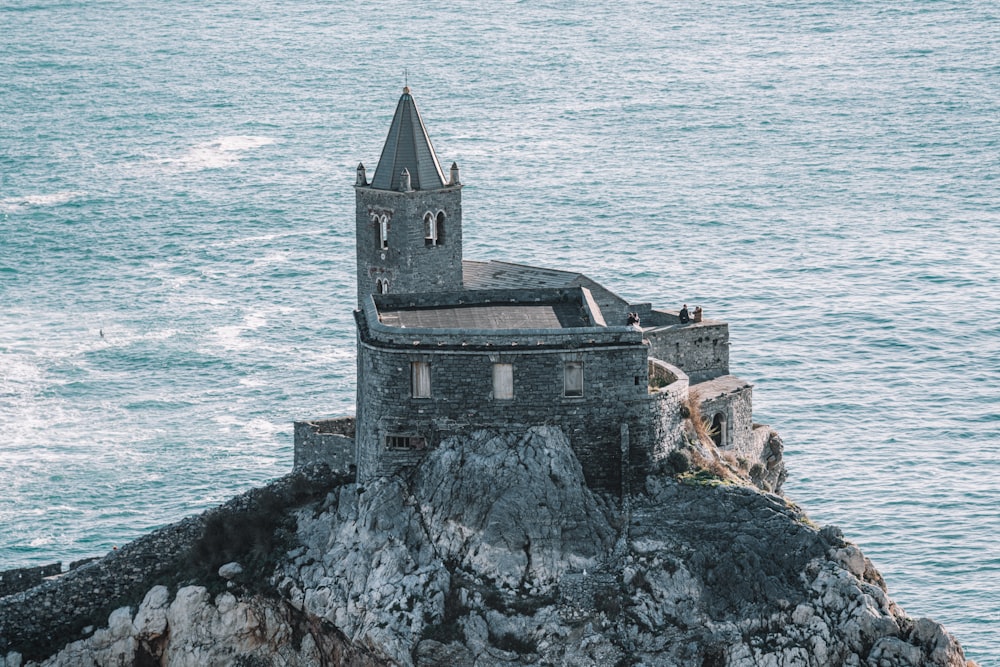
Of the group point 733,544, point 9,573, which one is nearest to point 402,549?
point 733,544

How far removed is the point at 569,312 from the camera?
95.2 meters

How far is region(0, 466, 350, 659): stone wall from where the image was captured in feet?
309

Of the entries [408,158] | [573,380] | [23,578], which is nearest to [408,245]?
[408,158]

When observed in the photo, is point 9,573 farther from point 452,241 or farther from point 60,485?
point 60,485

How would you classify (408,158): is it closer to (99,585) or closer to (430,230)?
(430,230)

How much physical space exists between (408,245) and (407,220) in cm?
114

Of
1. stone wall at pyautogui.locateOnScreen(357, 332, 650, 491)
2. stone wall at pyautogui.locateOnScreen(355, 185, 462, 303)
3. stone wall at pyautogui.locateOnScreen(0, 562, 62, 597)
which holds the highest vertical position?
stone wall at pyautogui.locateOnScreen(355, 185, 462, 303)

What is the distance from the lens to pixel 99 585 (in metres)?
94.7

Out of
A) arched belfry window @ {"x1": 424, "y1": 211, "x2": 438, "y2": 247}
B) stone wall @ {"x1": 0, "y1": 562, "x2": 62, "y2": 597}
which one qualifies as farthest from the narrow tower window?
stone wall @ {"x1": 0, "y1": 562, "x2": 62, "y2": 597}

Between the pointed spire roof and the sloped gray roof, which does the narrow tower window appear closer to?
the sloped gray roof

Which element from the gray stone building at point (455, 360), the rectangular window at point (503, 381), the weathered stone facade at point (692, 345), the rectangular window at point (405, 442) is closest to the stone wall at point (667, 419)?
the gray stone building at point (455, 360)

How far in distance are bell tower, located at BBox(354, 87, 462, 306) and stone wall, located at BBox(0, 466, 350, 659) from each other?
38.1 ft

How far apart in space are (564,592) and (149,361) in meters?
90.2

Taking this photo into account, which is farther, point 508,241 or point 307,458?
point 508,241
